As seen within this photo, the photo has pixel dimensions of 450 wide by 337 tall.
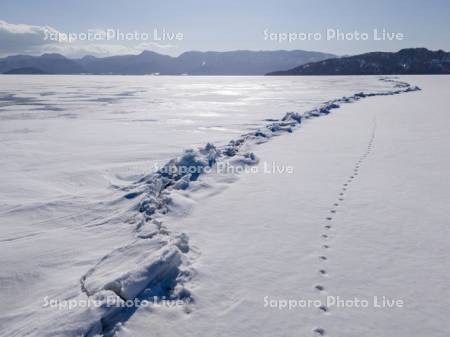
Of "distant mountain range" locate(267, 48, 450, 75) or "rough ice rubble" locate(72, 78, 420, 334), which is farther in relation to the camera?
"distant mountain range" locate(267, 48, 450, 75)

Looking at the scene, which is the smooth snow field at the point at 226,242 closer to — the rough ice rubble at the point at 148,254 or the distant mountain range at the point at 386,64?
the rough ice rubble at the point at 148,254

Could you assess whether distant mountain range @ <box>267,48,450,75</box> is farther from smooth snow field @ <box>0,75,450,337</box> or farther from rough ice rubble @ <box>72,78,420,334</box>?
rough ice rubble @ <box>72,78,420,334</box>

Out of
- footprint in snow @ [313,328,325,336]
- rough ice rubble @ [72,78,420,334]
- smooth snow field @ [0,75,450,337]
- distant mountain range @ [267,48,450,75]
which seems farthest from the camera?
distant mountain range @ [267,48,450,75]

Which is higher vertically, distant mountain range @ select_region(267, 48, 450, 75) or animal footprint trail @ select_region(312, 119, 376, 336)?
distant mountain range @ select_region(267, 48, 450, 75)

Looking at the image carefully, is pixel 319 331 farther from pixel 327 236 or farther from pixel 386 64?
pixel 386 64

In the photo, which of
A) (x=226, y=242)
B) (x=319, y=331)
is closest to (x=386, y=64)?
(x=226, y=242)

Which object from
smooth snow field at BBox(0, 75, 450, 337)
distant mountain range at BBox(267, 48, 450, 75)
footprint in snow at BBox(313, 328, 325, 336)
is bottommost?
footprint in snow at BBox(313, 328, 325, 336)

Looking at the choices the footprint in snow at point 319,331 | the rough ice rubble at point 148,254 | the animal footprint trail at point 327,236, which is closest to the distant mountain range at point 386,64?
the animal footprint trail at point 327,236

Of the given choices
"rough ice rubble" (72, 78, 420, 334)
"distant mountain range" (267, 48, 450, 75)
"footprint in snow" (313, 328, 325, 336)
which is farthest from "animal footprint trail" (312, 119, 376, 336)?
"distant mountain range" (267, 48, 450, 75)
